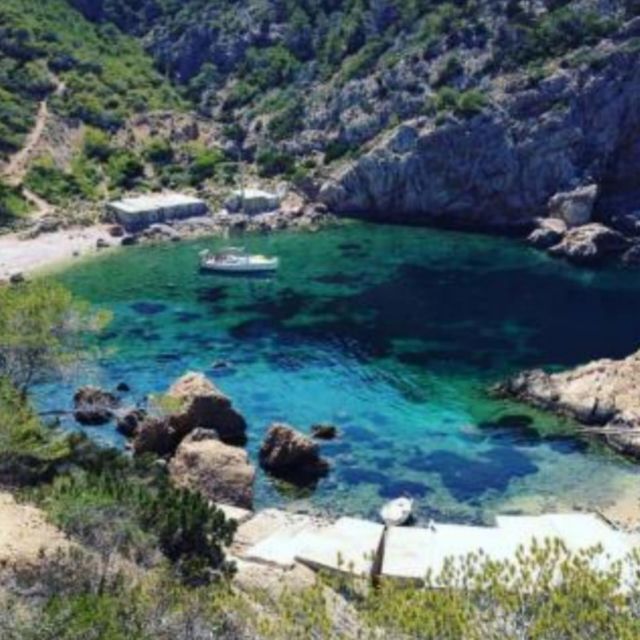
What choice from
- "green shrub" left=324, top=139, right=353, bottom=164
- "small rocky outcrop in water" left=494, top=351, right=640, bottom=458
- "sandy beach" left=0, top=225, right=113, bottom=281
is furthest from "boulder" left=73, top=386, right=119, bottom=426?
"green shrub" left=324, top=139, right=353, bottom=164

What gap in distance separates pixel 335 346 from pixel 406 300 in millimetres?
13789

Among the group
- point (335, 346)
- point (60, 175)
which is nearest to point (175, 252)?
point (60, 175)

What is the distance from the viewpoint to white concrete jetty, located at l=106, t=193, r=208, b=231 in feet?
373

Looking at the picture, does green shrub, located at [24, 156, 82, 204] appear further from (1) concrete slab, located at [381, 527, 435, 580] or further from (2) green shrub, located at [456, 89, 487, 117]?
(1) concrete slab, located at [381, 527, 435, 580]

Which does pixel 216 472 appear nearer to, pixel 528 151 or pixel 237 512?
pixel 237 512

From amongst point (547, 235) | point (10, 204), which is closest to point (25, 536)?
point (547, 235)

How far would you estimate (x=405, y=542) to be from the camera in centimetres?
4569

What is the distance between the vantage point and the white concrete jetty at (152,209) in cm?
11381

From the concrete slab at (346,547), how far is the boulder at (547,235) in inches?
2471

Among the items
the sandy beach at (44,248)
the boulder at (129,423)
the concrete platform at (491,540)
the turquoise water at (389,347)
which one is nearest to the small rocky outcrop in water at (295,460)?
the turquoise water at (389,347)

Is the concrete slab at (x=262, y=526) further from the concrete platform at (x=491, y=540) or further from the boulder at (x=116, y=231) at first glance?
the boulder at (x=116, y=231)

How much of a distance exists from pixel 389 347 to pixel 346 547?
112 ft

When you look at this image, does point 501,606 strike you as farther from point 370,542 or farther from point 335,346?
point 335,346

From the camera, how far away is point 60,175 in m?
123
